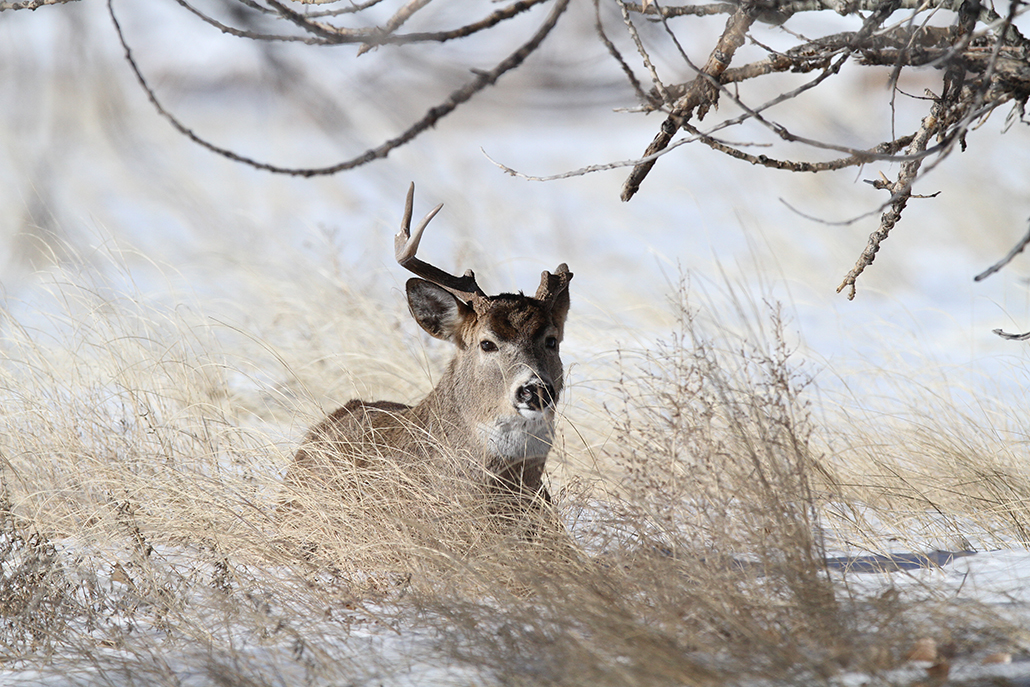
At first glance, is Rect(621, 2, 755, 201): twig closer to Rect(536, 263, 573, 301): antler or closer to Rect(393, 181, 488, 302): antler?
Rect(536, 263, 573, 301): antler

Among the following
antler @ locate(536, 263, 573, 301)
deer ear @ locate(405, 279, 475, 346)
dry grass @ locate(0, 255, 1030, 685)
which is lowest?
dry grass @ locate(0, 255, 1030, 685)

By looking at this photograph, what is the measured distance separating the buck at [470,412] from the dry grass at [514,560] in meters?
0.20

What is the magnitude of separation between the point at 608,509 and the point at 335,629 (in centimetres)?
123

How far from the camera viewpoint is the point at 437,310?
535 cm

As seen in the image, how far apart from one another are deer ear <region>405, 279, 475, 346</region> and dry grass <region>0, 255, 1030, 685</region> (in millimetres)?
1047

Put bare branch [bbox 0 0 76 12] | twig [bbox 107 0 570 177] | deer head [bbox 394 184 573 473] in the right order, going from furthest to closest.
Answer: deer head [bbox 394 184 573 473] → bare branch [bbox 0 0 76 12] → twig [bbox 107 0 570 177]

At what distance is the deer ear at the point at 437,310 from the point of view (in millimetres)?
5215

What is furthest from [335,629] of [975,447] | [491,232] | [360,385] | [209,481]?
[491,232]

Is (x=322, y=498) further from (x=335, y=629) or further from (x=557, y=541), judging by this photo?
(x=557, y=541)

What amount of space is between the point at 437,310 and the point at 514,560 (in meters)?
1.85

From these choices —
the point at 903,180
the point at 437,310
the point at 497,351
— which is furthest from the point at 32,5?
the point at 903,180

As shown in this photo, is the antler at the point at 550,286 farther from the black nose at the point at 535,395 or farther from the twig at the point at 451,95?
the twig at the point at 451,95

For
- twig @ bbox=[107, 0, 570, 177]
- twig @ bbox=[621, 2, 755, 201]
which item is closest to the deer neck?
twig @ bbox=[621, 2, 755, 201]

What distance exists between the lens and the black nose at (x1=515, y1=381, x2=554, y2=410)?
15.5 ft
